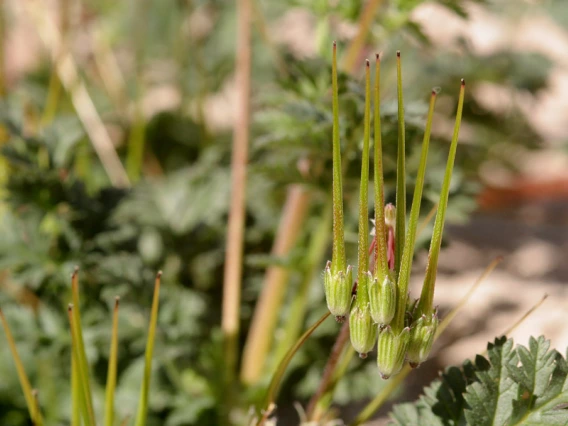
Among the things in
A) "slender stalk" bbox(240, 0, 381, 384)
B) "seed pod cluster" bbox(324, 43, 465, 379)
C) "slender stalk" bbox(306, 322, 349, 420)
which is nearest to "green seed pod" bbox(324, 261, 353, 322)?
"seed pod cluster" bbox(324, 43, 465, 379)

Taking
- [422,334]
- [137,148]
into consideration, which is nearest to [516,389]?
[422,334]

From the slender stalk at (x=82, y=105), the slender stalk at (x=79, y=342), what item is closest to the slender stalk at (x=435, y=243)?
the slender stalk at (x=79, y=342)

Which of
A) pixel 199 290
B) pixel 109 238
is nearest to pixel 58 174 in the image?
pixel 109 238

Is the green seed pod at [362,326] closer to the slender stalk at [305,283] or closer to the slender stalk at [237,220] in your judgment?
the slender stalk at [305,283]

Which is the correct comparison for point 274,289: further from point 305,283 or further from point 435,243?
point 435,243

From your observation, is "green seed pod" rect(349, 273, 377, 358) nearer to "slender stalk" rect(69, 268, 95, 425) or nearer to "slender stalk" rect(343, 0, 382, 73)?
"slender stalk" rect(69, 268, 95, 425)

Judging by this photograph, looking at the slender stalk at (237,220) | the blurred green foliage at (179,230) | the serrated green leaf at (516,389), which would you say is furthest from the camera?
the slender stalk at (237,220)

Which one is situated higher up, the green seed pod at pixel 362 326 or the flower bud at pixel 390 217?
the flower bud at pixel 390 217

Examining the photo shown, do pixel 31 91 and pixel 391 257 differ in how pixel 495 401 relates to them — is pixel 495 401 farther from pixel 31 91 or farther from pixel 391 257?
pixel 31 91
